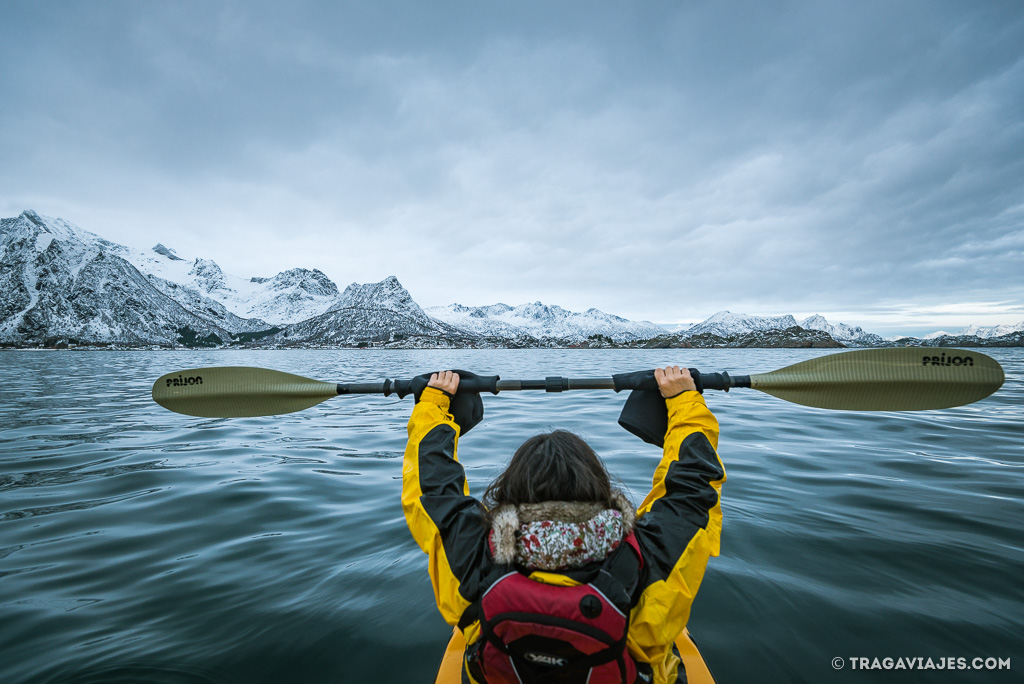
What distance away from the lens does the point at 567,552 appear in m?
1.77

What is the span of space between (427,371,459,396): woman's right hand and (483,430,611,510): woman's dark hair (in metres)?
0.85

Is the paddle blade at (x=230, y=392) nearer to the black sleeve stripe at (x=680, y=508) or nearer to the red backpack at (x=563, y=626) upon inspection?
the red backpack at (x=563, y=626)

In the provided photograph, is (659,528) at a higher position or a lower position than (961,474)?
higher

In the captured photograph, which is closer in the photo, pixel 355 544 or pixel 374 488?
pixel 355 544

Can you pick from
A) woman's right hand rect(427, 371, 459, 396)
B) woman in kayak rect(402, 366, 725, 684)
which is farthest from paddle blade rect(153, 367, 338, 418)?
woman in kayak rect(402, 366, 725, 684)

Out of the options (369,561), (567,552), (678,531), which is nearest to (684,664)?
(678,531)

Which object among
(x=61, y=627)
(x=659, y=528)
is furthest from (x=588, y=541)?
(x=61, y=627)

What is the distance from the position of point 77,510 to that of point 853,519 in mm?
8743

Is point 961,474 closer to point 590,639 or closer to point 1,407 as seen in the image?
point 590,639

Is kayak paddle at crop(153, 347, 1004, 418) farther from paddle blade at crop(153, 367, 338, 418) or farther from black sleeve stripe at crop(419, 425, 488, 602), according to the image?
black sleeve stripe at crop(419, 425, 488, 602)

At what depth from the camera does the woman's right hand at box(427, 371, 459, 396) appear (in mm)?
2902

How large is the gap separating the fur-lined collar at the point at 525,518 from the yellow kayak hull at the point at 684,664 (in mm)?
1087

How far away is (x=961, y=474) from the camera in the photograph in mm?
6168

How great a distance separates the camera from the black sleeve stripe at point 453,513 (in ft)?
6.68
